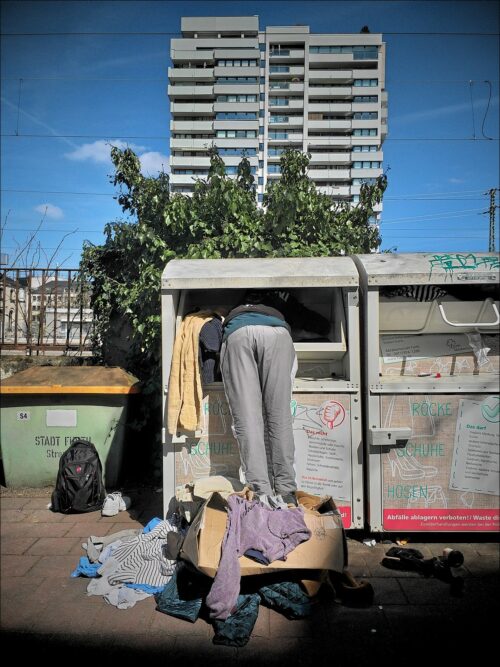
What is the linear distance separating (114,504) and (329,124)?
4212 inches

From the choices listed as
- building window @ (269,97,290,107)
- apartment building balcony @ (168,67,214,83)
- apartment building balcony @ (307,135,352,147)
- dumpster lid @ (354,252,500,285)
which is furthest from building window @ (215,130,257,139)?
dumpster lid @ (354,252,500,285)

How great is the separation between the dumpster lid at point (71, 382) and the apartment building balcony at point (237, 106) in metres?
92.4

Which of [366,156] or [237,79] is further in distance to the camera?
[366,156]

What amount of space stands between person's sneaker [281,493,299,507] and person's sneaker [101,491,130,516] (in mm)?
1577

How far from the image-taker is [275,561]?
2518 millimetres

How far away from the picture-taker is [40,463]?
4.41 metres

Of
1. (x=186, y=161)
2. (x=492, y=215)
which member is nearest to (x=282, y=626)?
(x=492, y=215)

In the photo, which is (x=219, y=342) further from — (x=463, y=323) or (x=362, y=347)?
(x=463, y=323)

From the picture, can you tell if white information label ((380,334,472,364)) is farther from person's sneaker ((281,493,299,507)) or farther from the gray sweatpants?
person's sneaker ((281,493,299,507))

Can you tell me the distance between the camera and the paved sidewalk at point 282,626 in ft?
7.02

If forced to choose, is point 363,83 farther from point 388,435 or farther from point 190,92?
point 388,435

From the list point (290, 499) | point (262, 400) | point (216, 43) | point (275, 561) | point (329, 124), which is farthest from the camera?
point (329, 124)

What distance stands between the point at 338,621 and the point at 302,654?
0.31m

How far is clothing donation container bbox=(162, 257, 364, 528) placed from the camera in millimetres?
3271
